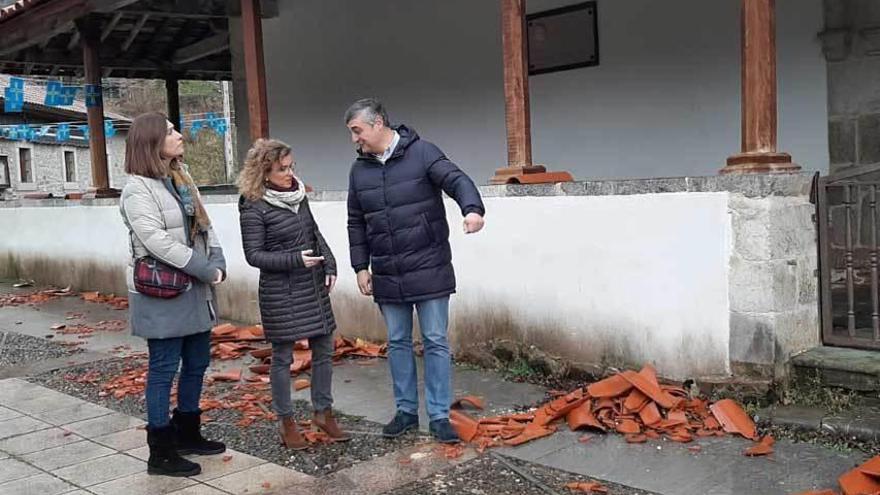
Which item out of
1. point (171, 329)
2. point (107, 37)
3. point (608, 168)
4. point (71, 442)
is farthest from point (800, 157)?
point (107, 37)

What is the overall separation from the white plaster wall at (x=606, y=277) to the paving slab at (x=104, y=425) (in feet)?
7.41

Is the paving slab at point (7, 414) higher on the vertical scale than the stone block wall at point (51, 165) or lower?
lower

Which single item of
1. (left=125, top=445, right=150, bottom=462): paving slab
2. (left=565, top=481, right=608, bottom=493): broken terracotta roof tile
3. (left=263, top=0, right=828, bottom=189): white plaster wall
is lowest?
(left=565, top=481, right=608, bottom=493): broken terracotta roof tile

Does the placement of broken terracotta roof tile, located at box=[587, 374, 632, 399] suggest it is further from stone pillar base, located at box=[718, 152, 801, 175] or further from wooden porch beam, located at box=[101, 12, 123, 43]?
wooden porch beam, located at box=[101, 12, 123, 43]

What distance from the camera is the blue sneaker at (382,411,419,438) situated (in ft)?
14.9

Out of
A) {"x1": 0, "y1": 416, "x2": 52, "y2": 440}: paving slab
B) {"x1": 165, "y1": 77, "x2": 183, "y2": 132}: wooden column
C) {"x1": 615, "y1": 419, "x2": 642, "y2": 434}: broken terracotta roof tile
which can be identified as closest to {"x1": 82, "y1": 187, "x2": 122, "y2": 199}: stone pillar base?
{"x1": 165, "y1": 77, "x2": 183, "y2": 132}: wooden column

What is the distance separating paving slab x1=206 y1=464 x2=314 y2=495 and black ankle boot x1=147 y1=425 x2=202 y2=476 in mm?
148

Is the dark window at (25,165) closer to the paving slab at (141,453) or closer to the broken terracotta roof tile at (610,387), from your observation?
the paving slab at (141,453)

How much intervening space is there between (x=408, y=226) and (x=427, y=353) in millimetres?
669

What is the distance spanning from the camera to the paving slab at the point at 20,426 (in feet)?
16.4

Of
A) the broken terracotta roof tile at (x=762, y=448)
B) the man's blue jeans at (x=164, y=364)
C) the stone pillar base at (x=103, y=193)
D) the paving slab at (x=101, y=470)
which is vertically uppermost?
the stone pillar base at (x=103, y=193)

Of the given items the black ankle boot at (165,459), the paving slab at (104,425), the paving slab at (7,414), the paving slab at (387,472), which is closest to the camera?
the paving slab at (387,472)

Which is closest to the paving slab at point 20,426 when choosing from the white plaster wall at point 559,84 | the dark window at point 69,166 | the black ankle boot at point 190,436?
the black ankle boot at point 190,436

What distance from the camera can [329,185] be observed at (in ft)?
35.7
